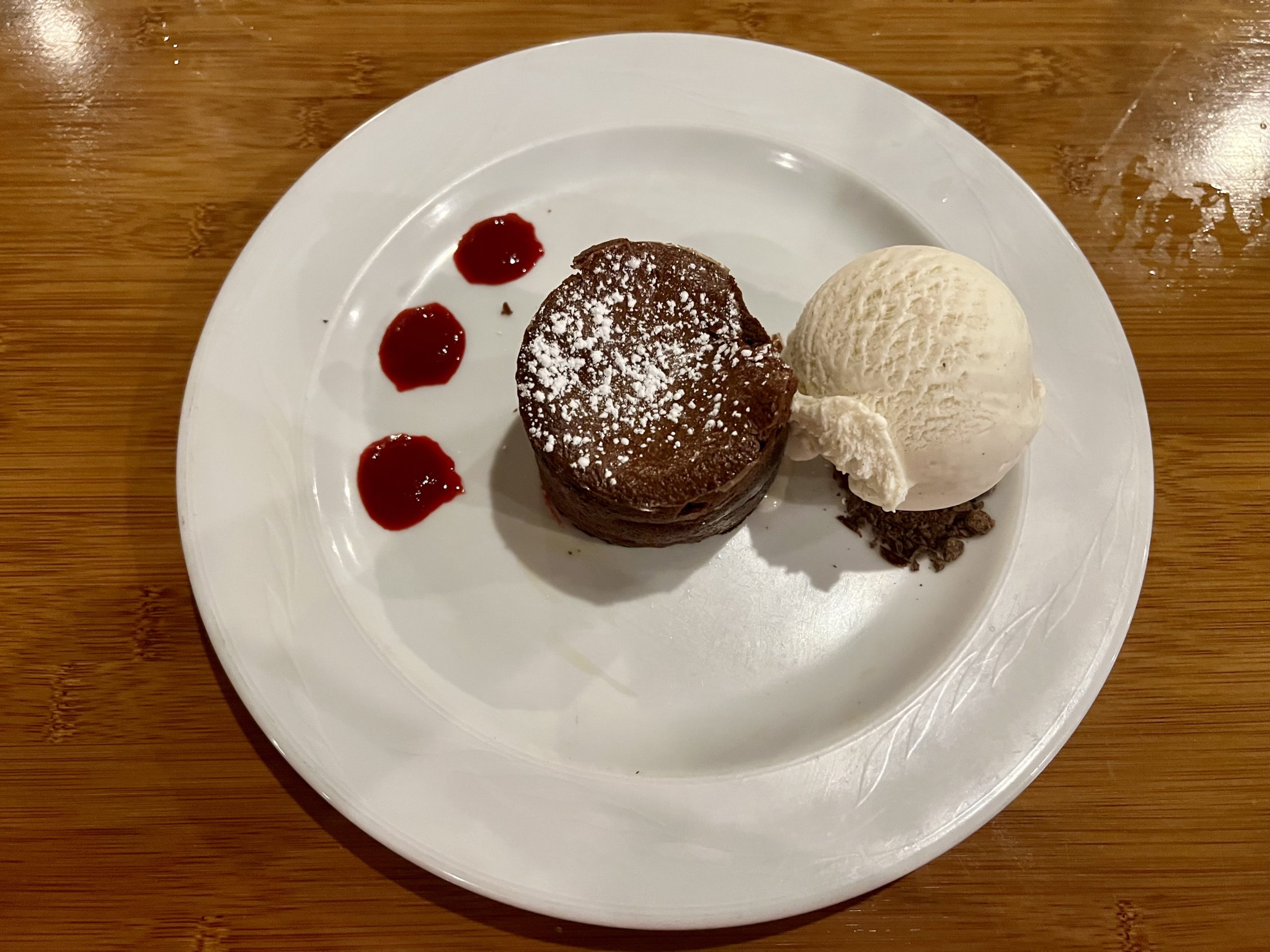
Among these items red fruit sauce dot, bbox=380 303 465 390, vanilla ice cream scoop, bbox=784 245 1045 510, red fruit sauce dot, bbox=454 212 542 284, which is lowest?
red fruit sauce dot, bbox=380 303 465 390

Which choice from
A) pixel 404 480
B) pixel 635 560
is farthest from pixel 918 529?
pixel 404 480

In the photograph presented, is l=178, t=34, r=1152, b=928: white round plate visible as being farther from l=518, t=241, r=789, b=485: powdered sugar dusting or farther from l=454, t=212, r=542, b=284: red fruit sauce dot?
l=518, t=241, r=789, b=485: powdered sugar dusting

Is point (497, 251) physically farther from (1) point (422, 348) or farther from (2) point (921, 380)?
(2) point (921, 380)

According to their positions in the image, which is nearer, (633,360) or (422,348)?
(633,360)

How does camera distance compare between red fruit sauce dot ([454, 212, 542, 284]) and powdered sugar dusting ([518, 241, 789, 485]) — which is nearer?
powdered sugar dusting ([518, 241, 789, 485])

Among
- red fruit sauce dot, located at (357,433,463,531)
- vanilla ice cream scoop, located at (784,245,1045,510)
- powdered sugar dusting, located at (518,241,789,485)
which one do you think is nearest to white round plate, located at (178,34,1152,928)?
red fruit sauce dot, located at (357,433,463,531)

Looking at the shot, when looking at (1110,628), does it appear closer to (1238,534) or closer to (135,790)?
(1238,534)
